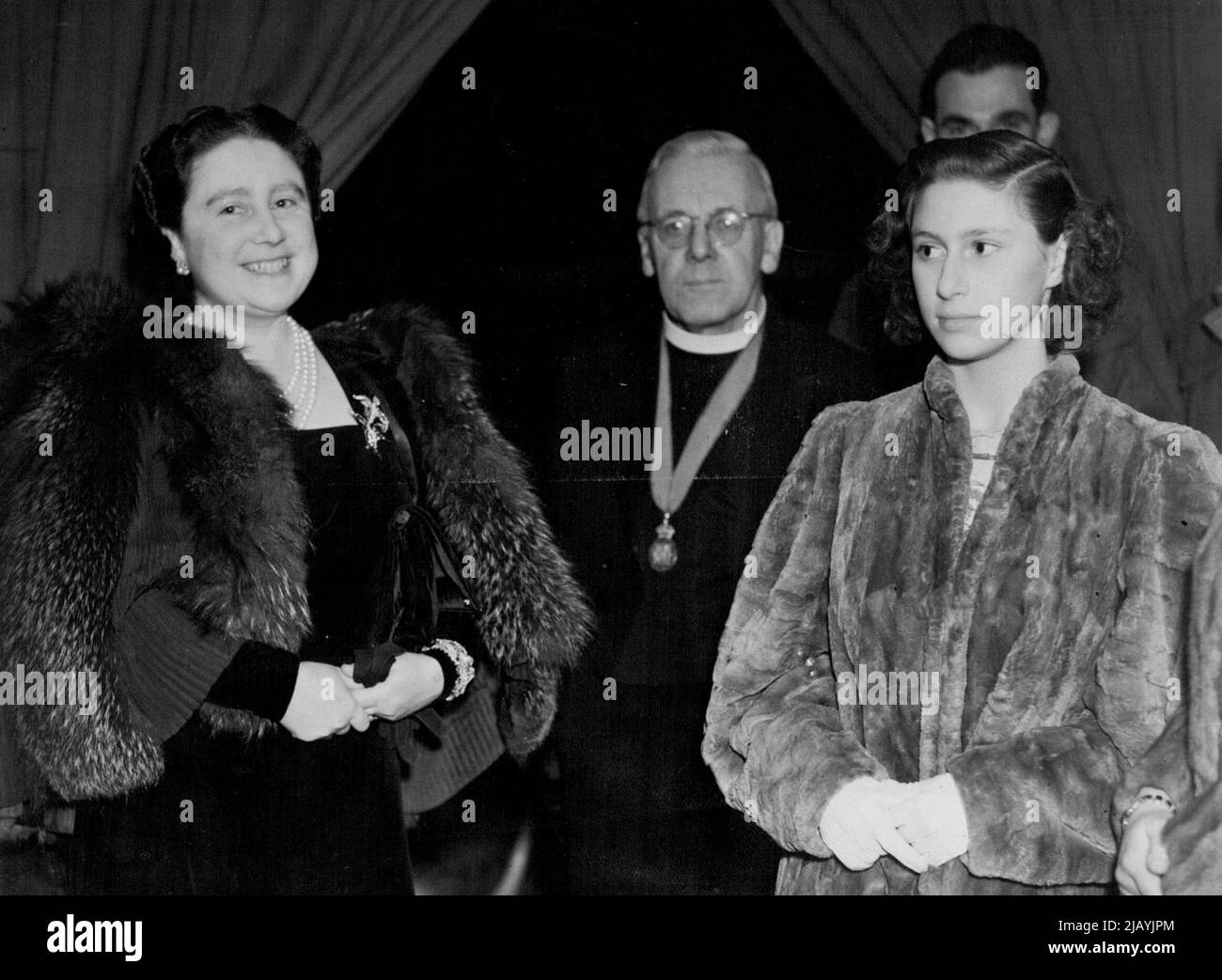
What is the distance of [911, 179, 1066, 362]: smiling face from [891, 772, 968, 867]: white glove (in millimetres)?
687

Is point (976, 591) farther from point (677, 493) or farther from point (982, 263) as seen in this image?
point (677, 493)

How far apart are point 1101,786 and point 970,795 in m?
0.20

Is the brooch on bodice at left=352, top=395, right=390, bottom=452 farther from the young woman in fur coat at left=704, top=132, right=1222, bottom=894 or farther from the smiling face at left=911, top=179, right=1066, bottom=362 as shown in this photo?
the smiling face at left=911, top=179, right=1066, bottom=362

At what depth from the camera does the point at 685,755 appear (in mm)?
2717

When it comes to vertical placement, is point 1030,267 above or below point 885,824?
above

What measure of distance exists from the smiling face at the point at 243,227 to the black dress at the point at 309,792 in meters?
0.28

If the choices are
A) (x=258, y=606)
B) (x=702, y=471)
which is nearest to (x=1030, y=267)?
(x=702, y=471)

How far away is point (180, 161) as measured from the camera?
2.61 metres

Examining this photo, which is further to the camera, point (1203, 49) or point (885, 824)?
point (1203, 49)

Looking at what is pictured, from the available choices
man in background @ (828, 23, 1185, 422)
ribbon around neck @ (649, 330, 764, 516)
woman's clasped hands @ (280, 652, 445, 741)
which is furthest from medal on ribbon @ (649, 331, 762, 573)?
woman's clasped hands @ (280, 652, 445, 741)

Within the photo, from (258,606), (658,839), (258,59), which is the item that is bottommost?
(658,839)

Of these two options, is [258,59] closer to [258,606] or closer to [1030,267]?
[258,606]

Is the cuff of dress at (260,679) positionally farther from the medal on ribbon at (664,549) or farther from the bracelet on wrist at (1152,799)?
the bracelet on wrist at (1152,799)

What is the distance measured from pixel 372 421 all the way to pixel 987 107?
4.16 ft
